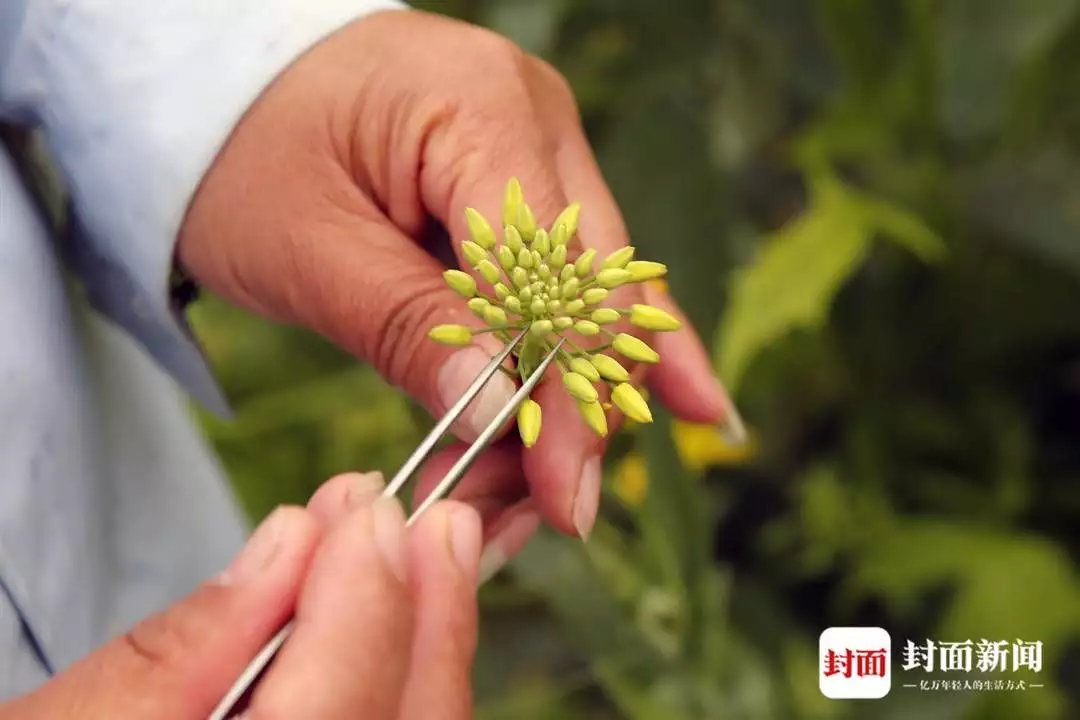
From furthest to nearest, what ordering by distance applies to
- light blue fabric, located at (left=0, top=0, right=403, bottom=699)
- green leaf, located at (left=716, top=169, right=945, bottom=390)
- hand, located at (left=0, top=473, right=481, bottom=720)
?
green leaf, located at (left=716, top=169, right=945, bottom=390), light blue fabric, located at (left=0, top=0, right=403, bottom=699), hand, located at (left=0, top=473, right=481, bottom=720)

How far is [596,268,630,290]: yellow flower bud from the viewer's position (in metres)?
0.26

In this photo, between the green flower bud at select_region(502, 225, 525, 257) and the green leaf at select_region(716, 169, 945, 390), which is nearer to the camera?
the green flower bud at select_region(502, 225, 525, 257)

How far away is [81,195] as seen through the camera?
0.37m

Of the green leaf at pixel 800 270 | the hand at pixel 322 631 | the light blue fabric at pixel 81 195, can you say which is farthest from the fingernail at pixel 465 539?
the green leaf at pixel 800 270

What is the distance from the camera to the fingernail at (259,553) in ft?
0.85

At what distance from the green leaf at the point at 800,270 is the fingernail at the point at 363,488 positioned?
0.91 ft

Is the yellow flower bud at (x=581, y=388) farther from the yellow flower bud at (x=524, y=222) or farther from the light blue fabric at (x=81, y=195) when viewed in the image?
the light blue fabric at (x=81, y=195)

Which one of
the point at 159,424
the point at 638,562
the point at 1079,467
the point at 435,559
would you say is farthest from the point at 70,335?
the point at 1079,467

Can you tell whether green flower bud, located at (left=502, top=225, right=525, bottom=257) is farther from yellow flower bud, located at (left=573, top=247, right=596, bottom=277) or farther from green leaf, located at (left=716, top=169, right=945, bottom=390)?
green leaf, located at (left=716, top=169, right=945, bottom=390)

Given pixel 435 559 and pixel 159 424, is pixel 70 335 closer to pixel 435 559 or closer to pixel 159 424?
pixel 159 424

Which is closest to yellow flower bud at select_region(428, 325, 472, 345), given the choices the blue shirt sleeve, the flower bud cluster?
the flower bud cluster

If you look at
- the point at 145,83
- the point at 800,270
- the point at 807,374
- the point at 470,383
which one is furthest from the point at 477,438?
the point at 807,374

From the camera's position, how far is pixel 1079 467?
69cm

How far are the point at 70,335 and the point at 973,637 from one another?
50cm
